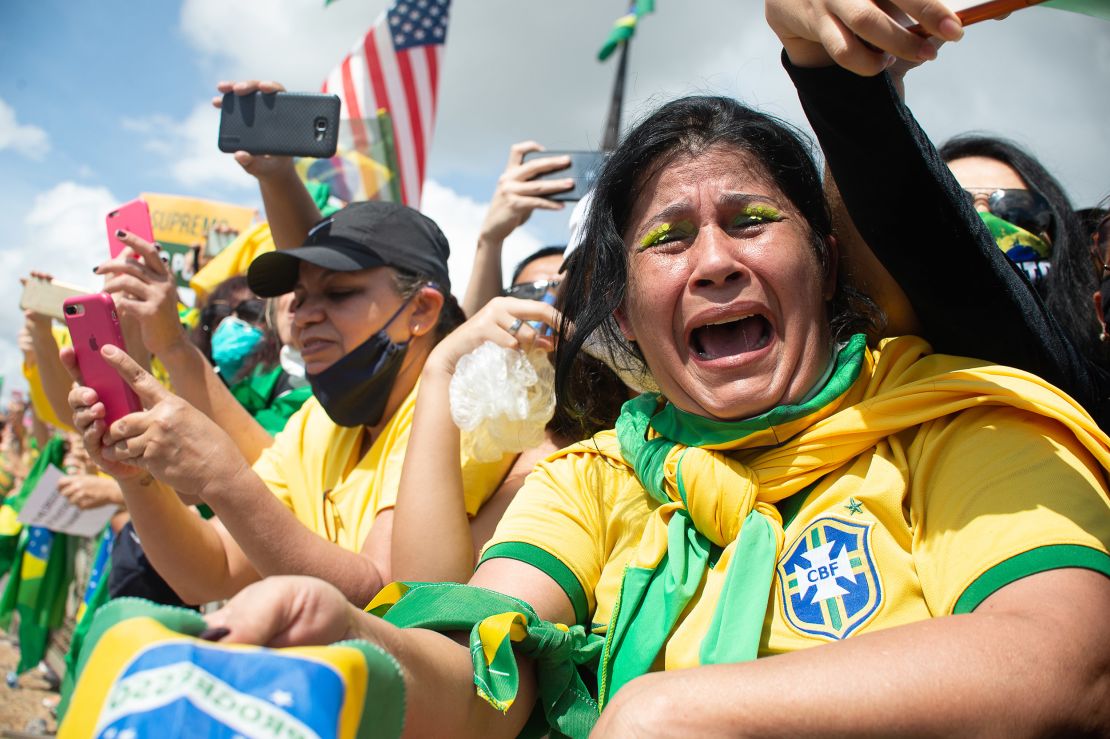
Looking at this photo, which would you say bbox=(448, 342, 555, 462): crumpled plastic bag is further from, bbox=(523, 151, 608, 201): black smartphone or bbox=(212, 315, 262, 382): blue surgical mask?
bbox=(212, 315, 262, 382): blue surgical mask

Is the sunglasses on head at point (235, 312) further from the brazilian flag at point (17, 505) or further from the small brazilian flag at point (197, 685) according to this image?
the small brazilian flag at point (197, 685)

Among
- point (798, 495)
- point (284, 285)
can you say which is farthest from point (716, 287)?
point (284, 285)

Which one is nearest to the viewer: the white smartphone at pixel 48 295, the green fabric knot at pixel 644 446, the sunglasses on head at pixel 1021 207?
the green fabric knot at pixel 644 446

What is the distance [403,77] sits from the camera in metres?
5.70

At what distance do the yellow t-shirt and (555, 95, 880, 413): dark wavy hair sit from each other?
2.13 feet

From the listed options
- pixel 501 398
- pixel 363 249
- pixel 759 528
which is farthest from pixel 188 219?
pixel 759 528

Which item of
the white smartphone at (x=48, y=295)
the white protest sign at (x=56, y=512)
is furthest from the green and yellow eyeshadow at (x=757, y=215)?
the white protest sign at (x=56, y=512)

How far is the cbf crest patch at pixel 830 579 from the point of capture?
1.28 metres

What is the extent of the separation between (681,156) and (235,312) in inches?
120

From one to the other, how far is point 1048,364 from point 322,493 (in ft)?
6.59

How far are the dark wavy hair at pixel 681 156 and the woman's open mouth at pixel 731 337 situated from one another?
17 cm

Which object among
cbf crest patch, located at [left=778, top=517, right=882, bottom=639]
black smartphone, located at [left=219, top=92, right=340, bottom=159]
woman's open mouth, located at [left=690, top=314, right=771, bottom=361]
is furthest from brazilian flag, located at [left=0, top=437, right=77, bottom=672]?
cbf crest patch, located at [left=778, top=517, right=882, bottom=639]

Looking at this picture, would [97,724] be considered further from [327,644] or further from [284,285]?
[284,285]

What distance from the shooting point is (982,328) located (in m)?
1.47
